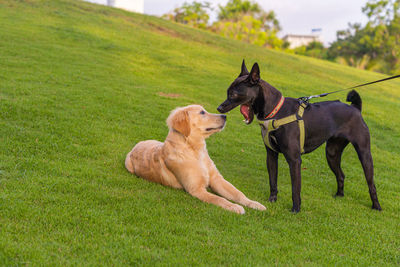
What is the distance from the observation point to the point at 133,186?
572 cm

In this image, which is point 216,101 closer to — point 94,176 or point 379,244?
point 94,176

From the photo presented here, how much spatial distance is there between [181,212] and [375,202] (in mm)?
3500

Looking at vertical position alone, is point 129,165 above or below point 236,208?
below

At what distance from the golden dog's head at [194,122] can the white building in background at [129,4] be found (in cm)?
4481

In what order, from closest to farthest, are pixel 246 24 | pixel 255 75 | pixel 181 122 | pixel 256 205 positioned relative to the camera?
1. pixel 255 75
2. pixel 256 205
3. pixel 181 122
4. pixel 246 24

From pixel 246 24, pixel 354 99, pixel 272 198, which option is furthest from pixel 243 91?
pixel 246 24

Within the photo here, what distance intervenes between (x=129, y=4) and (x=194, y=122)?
1835 inches

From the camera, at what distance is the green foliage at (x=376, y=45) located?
60.9 metres

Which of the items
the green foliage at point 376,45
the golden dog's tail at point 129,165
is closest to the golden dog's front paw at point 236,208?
the golden dog's tail at point 129,165

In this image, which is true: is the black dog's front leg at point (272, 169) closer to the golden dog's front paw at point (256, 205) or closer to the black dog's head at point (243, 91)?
the golden dog's front paw at point (256, 205)

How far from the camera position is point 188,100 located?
44.8ft

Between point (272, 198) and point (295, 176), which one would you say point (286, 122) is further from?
point (272, 198)

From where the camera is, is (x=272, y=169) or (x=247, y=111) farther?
(x=272, y=169)

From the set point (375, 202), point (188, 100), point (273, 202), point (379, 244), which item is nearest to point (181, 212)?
point (273, 202)
